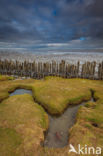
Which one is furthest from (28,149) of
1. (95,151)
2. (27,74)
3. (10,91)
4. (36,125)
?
(27,74)

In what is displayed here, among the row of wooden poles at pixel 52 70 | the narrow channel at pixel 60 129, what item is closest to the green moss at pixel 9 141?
the narrow channel at pixel 60 129

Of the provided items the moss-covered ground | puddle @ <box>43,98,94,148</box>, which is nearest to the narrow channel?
puddle @ <box>43,98,94,148</box>

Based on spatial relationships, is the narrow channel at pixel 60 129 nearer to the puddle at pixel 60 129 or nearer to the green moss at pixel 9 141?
the puddle at pixel 60 129

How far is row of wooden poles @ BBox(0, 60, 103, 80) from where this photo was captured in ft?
33.1

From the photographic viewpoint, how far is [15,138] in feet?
9.45

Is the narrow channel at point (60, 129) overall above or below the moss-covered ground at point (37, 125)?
below

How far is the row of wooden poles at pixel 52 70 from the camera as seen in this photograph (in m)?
10.1

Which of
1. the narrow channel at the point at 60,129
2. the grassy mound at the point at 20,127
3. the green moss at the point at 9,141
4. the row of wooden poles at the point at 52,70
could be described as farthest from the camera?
the row of wooden poles at the point at 52,70

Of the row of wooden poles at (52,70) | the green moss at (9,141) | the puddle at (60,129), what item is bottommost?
the puddle at (60,129)

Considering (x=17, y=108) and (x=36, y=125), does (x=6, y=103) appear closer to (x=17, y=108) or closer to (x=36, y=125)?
(x=17, y=108)

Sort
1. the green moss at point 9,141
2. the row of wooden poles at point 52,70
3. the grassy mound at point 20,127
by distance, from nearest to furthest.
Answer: the green moss at point 9,141 < the grassy mound at point 20,127 < the row of wooden poles at point 52,70

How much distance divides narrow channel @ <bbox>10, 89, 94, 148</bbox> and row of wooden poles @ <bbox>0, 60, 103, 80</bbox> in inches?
233

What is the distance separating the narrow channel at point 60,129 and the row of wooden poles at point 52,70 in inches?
233

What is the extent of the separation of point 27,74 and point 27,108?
24.8ft
